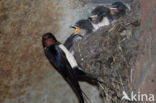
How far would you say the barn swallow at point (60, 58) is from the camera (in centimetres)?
281

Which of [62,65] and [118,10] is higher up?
[118,10]

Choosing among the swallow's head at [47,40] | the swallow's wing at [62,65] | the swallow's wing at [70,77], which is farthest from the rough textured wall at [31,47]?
the swallow's wing at [70,77]

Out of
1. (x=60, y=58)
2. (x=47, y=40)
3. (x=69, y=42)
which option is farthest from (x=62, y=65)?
(x=69, y=42)

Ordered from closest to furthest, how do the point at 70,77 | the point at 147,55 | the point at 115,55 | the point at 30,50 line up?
1. the point at 147,55
2. the point at 115,55
3. the point at 70,77
4. the point at 30,50

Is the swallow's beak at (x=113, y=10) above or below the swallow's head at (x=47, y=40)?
above

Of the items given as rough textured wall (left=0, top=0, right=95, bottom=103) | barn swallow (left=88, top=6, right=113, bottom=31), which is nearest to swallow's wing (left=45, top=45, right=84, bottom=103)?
rough textured wall (left=0, top=0, right=95, bottom=103)

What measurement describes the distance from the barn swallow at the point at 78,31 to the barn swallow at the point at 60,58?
252 millimetres

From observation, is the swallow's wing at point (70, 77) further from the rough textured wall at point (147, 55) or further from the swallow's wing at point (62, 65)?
the rough textured wall at point (147, 55)

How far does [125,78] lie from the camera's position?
2.45 metres

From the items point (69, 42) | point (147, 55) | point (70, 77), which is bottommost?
point (70, 77)

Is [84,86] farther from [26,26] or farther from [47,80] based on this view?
[26,26]

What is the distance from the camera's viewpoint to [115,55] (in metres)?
2.64

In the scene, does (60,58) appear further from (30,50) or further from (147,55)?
(147,55)

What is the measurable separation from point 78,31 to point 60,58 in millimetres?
573
